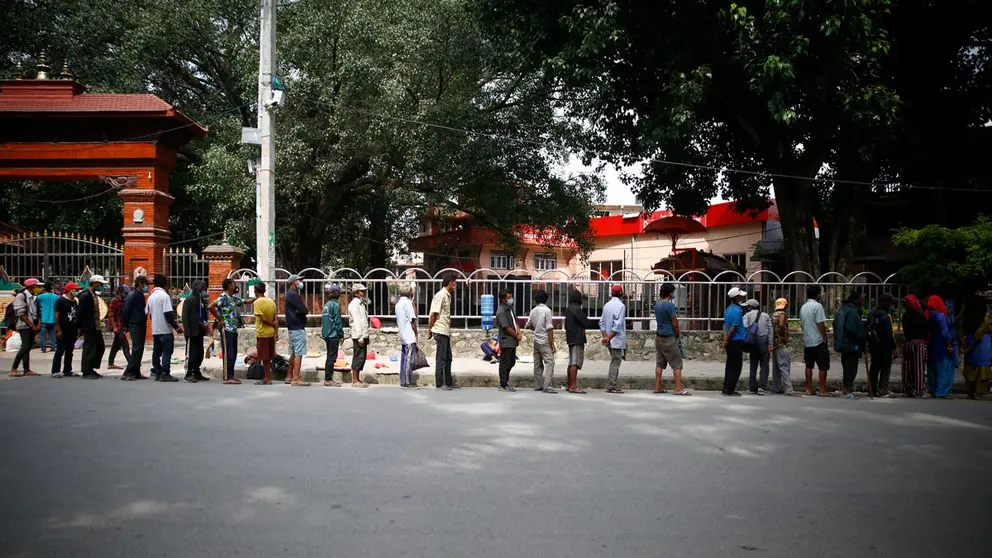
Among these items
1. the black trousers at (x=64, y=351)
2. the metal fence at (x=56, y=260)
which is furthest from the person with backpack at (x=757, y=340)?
the metal fence at (x=56, y=260)

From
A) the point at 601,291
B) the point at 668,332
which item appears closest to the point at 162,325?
the point at 668,332

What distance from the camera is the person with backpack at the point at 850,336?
36.1 ft

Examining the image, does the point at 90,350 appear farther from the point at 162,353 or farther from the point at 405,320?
the point at 405,320

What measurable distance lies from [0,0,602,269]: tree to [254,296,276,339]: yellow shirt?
883cm

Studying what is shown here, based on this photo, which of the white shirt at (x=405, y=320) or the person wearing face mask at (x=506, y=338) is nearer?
the person wearing face mask at (x=506, y=338)

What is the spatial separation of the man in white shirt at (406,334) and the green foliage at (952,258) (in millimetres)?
9721

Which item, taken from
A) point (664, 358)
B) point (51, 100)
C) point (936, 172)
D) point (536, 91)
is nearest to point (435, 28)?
point (536, 91)

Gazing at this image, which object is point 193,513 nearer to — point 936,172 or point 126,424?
point 126,424

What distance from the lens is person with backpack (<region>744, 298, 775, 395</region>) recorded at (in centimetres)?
1118

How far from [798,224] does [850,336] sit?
A: 811cm

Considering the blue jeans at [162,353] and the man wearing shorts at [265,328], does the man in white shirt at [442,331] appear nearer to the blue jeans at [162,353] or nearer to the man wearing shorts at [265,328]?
the man wearing shorts at [265,328]

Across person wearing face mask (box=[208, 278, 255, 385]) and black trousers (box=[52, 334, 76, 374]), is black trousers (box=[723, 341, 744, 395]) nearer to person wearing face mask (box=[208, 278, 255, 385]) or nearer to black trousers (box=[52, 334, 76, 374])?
person wearing face mask (box=[208, 278, 255, 385])

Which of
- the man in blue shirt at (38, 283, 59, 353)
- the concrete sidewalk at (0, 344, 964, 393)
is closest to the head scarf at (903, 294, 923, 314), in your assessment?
the concrete sidewalk at (0, 344, 964, 393)

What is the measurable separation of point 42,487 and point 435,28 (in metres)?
17.0
